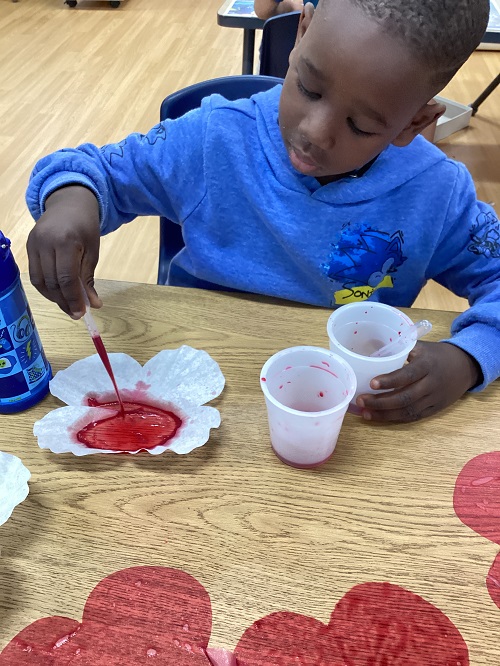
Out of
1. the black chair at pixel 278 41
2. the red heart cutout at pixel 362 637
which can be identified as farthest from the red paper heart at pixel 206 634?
the black chair at pixel 278 41

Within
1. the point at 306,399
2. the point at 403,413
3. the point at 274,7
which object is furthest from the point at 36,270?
the point at 274,7

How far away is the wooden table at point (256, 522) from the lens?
1.60 ft

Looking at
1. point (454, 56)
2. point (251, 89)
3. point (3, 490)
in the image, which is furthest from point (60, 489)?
point (251, 89)

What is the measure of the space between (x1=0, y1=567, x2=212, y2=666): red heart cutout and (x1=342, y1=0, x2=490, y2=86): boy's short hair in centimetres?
56

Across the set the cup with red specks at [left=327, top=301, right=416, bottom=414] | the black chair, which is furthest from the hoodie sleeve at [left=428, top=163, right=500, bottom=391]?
the black chair

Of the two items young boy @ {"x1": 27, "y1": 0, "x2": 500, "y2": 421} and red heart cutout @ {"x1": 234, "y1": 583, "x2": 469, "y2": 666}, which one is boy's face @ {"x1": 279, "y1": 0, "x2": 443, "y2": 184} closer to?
young boy @ {"x1": 27, "y1": 0, "x2": 500, "y2": 421}

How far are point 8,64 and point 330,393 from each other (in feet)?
12.1

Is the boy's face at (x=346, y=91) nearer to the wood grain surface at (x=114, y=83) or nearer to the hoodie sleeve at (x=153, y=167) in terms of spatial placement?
the hoodie sleeve at (x=153, y=167)

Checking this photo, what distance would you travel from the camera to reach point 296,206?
0.83 m

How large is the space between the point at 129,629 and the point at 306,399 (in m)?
0.30

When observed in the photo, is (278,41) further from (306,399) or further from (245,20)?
(306,399)

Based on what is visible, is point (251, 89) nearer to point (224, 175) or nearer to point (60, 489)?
point (224, 175)

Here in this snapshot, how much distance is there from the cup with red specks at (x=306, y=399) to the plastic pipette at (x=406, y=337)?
86 millimetres

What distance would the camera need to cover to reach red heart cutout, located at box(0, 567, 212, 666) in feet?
1.47
